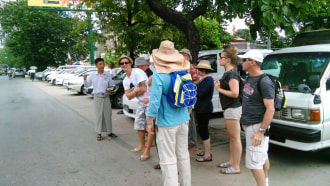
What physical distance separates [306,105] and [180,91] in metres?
2.12

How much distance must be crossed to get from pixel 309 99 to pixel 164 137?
230cm

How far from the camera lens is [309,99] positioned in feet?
12.5

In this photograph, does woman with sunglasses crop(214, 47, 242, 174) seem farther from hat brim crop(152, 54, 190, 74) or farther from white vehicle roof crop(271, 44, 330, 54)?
white vehicle roof crop(271, 44, 330, 54)

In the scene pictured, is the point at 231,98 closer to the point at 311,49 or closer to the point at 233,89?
the point at 233,89

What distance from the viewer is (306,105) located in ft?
12.6

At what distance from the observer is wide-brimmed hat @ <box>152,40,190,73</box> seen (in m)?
3.04

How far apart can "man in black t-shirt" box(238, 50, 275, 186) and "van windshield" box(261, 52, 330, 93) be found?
1.37 meters

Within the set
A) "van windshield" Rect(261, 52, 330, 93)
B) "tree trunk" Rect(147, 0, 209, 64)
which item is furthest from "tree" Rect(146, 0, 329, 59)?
"van windshield" Rect(261, 52, 330, 93)

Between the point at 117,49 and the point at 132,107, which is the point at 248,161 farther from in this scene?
the point at 117,49

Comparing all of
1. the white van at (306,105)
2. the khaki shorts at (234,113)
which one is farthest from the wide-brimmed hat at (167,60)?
the white van at (306,105)

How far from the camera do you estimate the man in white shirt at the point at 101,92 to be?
5.91 meters

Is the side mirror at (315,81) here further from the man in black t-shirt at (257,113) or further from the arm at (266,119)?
the arm at (266,119)

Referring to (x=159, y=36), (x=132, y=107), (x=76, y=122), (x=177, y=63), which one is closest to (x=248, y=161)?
(x=177, y=63)

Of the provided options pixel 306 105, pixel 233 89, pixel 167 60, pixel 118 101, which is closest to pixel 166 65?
pixel 167 60
